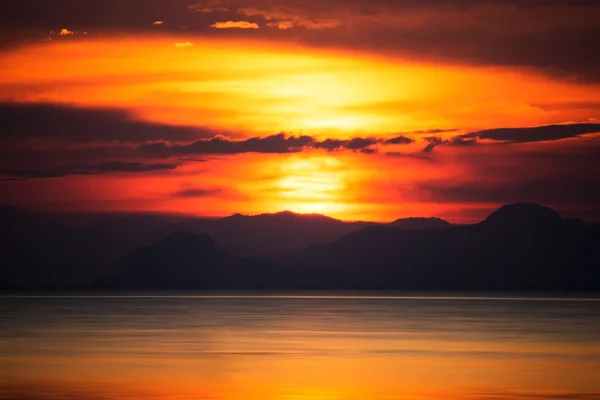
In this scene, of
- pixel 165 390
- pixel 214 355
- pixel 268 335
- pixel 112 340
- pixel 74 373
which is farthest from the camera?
pixel 268 335

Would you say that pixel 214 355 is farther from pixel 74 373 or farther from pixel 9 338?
pixel 9 338

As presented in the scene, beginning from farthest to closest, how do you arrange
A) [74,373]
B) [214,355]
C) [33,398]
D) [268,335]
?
[268,335] < [214,355] < [74,373] < [33,398]

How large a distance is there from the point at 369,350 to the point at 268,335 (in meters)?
15.4

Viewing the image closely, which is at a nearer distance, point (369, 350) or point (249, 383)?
point (249, 383)

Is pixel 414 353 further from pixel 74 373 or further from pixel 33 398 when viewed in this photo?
pixel 33 398

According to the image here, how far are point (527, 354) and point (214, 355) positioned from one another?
15733 millimetres

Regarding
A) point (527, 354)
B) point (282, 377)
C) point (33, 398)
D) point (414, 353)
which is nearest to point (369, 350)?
point (414, 353)

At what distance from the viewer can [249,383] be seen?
3847 cm

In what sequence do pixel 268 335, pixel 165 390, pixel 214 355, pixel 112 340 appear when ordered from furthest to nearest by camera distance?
pixel 268 335 → pixel 112 340 → pixel 214 355 → pixel 165 390

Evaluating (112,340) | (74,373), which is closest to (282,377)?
(74,373)

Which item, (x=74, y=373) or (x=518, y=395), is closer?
(x=518, y=395)

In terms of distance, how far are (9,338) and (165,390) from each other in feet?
99.8

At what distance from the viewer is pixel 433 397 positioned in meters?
34.2

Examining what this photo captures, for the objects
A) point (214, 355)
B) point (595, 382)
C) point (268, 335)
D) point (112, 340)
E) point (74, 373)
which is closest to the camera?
point (595, 382)
